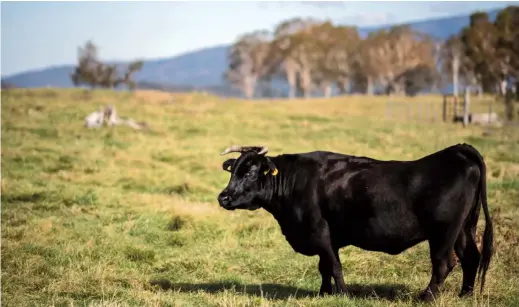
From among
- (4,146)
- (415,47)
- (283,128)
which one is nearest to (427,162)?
(4,146)

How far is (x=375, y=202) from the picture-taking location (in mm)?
7754

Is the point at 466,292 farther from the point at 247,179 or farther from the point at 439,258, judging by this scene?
the point at 247,179

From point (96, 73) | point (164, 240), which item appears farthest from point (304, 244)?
point (96, 73)

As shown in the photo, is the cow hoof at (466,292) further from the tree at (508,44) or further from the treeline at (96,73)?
the treeline at (96,73)

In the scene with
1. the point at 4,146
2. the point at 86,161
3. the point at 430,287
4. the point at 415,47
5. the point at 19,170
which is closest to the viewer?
the point at 430,287

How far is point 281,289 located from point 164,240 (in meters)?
3.37

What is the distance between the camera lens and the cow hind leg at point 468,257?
7.96 m

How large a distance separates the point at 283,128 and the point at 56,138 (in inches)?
458

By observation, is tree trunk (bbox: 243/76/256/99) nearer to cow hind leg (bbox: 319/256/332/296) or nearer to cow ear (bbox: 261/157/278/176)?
cow ear (bbox: 261/157/278/176)

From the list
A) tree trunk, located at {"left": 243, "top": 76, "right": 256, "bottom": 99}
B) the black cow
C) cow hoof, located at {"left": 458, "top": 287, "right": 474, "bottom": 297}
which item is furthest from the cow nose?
tree trunk, located at {"left": 243, "top": 76, "right": 256, "bottom": 99}

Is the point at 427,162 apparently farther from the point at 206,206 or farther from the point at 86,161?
the point at 86,161

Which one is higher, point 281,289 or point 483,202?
point 483,202

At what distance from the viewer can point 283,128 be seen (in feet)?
105

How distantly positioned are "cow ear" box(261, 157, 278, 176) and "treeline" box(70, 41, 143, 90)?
8184 centimetres
